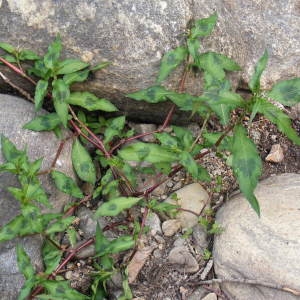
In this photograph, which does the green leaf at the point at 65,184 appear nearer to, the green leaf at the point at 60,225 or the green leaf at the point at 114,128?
the green leaf at the point at 60,225

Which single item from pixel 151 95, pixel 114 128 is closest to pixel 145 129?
pixel 114 128

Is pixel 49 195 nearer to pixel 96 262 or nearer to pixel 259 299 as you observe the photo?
pixel 96 262

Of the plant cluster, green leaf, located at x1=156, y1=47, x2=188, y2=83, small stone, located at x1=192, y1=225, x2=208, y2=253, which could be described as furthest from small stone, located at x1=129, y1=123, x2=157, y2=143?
small stone, located at x1=192, y1=225, x2=208, y2=253

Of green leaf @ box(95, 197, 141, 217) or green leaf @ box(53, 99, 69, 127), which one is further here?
green leaf @ box(53, 99, 69, 127)

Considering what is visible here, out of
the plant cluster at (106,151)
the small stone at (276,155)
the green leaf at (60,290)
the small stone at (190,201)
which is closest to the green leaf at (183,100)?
the plant cluster at (106,151)

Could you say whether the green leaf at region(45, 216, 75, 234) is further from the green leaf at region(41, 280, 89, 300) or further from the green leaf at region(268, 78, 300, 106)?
the green leaf at region(268, 78, 300, 106)

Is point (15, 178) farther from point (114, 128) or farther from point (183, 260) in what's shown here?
point (183, 260)
